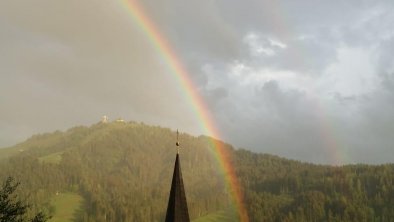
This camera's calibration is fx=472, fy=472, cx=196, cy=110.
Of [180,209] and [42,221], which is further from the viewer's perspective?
[180,209]

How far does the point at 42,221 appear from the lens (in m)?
41.9

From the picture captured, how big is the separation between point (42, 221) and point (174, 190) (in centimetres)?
1226

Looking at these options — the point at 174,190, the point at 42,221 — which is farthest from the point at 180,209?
the point at 42,221

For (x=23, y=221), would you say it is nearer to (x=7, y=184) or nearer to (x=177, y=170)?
(x=7, y=184)

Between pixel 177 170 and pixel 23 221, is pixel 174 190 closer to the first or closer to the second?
pixel 177 170

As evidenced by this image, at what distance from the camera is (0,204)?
1581 inches

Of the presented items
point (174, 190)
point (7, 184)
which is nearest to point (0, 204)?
point (7, 184)

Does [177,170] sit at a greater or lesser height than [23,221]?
greater

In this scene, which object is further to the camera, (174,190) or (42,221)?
(174,190)

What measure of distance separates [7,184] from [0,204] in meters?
2.35

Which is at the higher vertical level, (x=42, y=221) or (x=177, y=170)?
(x=177, y=170)

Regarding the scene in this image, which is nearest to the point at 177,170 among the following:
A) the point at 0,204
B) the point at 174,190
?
the point at 174,190

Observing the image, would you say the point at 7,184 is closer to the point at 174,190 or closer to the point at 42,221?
the point at 42,221

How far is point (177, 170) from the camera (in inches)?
1813
